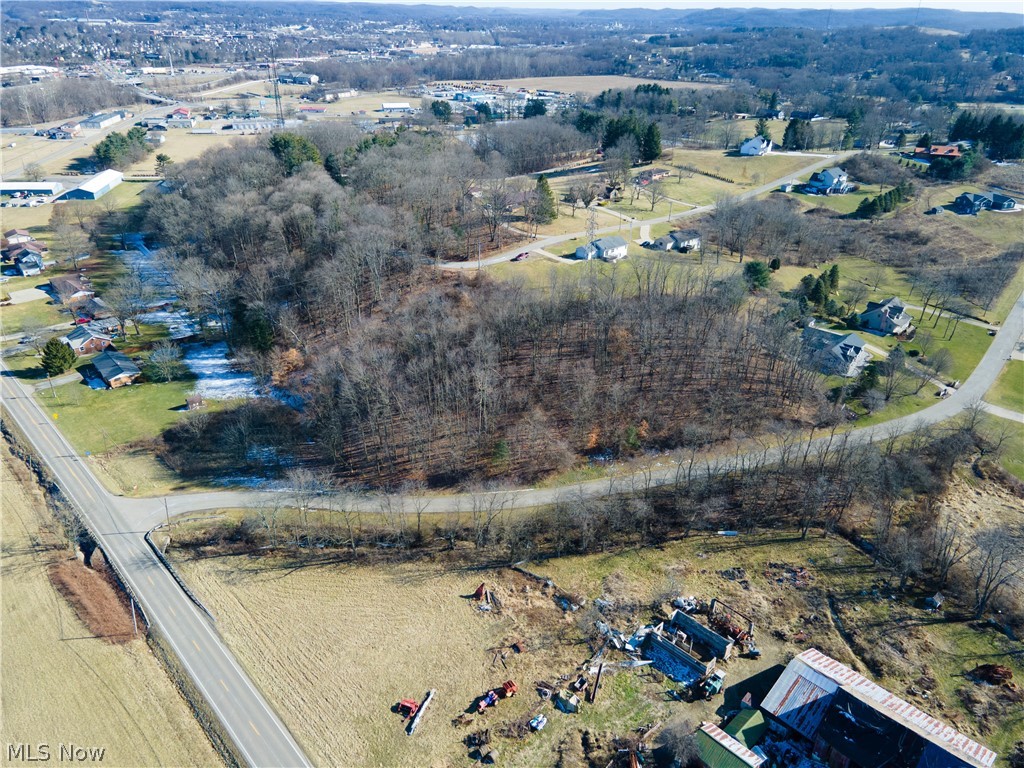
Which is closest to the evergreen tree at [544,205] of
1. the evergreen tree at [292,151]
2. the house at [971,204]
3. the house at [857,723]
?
the evergreen tree at [292,151]

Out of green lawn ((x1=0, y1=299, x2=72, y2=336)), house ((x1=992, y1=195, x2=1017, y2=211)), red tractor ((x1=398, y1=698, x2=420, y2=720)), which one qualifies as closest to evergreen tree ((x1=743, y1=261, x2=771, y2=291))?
red tractor ((x1=398, y1=698, x2=420, y2=720))

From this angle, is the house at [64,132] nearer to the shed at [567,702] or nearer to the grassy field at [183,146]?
the grassy field at [183,146]

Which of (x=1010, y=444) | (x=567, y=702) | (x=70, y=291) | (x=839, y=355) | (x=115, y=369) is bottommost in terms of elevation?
(x=70, y=291)

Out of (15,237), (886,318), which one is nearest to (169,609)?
(886,318)

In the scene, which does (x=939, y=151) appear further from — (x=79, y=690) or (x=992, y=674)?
(x=79, y=690)

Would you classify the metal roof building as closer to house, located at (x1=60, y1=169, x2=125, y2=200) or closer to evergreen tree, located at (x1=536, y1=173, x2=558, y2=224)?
house, located at (x1=60, y1=169, x2=125, y2=200)

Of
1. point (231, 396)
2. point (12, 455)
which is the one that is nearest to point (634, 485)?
point (231, 396)
